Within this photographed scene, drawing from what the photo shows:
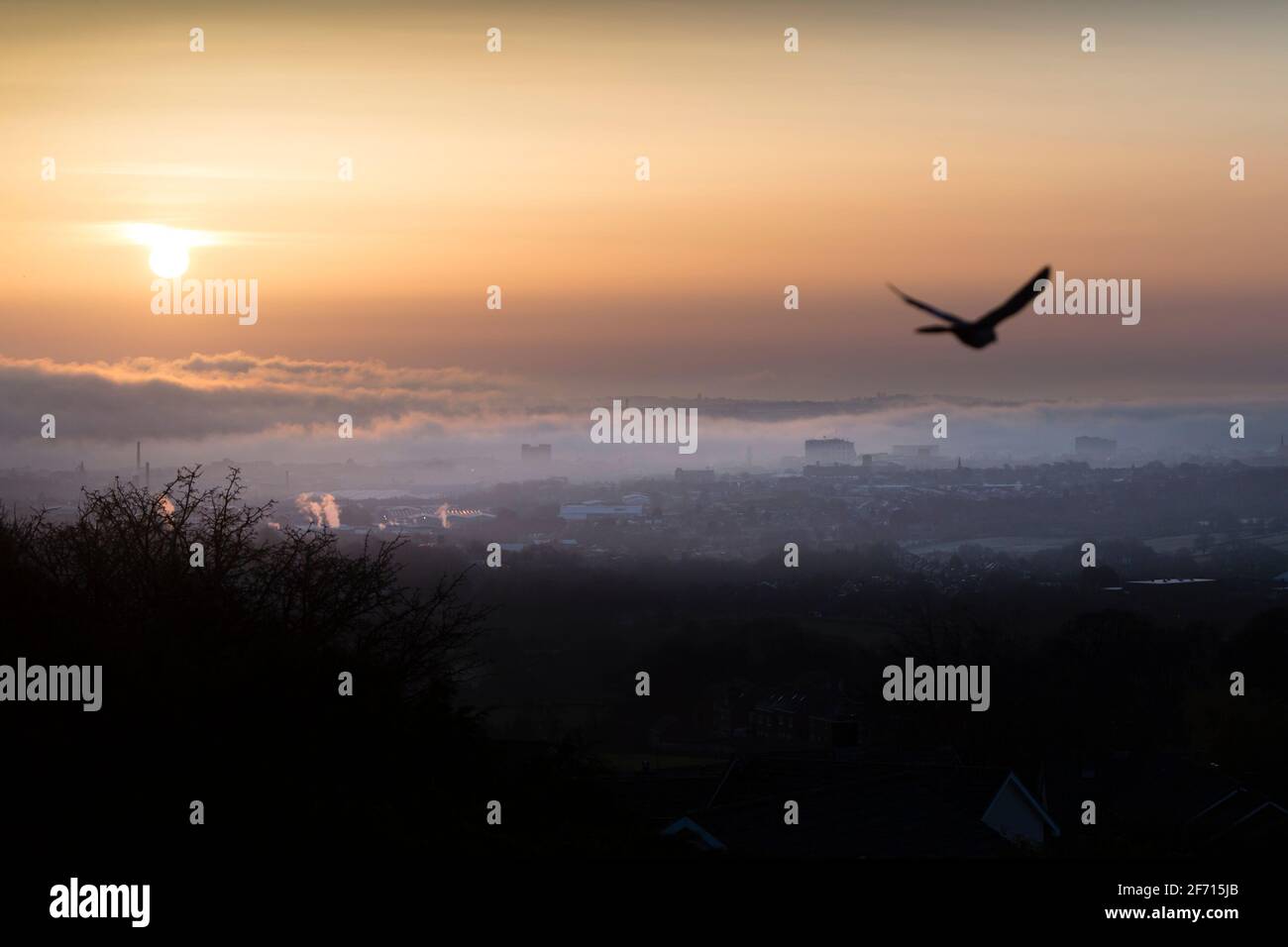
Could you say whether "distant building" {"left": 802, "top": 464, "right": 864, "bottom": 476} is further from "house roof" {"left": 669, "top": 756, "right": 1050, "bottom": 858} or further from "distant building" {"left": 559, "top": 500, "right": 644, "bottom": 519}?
"house roof" {"left": 669, "top": 756, "right": 1050, "bottom": 858}
